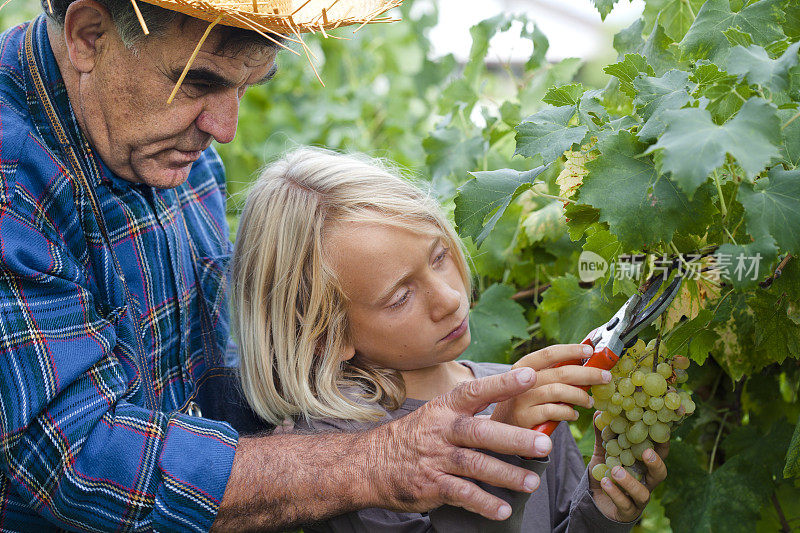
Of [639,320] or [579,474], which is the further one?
[579,474]

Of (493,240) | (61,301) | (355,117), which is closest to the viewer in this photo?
(61,301)

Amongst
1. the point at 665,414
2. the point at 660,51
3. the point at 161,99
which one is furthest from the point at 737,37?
the point at 161,99

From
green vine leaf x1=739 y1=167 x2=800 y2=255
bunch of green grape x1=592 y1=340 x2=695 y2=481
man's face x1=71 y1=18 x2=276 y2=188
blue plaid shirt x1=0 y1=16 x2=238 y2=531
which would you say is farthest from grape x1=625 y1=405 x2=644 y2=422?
man's face x1=71 y1=18 x2=276 y2=188

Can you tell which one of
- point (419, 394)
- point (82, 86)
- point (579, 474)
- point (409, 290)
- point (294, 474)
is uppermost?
point (82, 86)

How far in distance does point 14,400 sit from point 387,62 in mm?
4149

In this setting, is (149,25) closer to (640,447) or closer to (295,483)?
(295,483)

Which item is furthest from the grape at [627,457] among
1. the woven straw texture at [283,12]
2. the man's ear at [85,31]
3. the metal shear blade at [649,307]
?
the man's ear at [85,31]

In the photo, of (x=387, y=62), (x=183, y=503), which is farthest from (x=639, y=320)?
(x=387, y=62)

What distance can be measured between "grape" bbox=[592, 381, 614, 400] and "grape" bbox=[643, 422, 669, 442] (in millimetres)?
90

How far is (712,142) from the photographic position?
938mm

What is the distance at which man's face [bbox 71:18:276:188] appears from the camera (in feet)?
5.00

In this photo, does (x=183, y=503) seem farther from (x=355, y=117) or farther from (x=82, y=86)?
(x=355, y=117)

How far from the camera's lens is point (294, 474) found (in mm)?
1435

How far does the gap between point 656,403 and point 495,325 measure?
885mm
